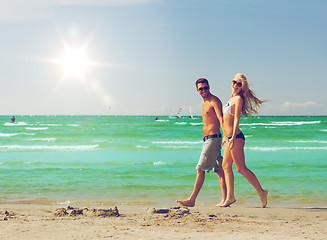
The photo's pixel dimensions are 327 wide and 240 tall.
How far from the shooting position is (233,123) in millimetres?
6418

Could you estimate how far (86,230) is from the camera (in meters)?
5.05

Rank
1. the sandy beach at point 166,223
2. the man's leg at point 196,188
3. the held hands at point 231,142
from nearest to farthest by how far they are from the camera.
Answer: the sandy beach at point 166,223, the held hands at point 231,142, the man's leg at point 196,188

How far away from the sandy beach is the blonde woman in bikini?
66 cm

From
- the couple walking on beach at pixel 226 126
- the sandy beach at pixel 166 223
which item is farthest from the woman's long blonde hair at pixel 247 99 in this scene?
the sandy beach at pixel 166 223

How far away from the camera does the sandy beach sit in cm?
481

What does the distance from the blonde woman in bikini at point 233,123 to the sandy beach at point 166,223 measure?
2.17ft

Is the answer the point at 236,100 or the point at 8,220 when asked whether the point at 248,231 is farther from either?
the point at 8,220

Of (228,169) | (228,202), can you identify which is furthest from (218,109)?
(228,202)

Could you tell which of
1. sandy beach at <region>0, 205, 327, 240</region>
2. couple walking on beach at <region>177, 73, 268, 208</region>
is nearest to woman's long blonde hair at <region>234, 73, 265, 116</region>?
couple walking on beach at <region>177, 73, 268, 208</region>

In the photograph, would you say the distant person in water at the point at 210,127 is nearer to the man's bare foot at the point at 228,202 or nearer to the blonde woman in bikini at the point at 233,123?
the blonde woman in bikini at the point at 233,123

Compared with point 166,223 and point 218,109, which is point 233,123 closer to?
point 218,109

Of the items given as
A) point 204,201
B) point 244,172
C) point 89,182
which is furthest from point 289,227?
point 89,182

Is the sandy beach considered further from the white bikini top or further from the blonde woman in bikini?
the white bikini top

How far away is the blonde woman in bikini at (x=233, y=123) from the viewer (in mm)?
6426
